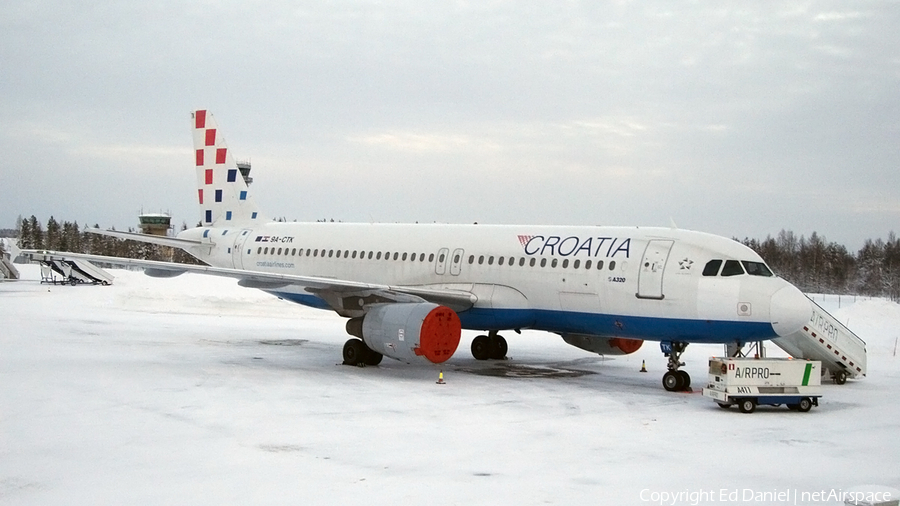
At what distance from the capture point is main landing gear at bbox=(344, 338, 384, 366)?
67.6ft

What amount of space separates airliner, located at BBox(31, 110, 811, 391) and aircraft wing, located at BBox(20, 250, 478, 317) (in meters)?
0.04

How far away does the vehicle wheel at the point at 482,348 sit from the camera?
2312 cm

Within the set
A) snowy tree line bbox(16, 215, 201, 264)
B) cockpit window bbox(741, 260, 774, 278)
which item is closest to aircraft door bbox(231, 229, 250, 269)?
cockpit window bbox(741, 260, 774, 278)

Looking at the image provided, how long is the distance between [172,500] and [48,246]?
115m

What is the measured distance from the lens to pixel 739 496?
956 centimetres

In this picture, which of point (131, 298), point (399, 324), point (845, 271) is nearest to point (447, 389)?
point (399, 324)

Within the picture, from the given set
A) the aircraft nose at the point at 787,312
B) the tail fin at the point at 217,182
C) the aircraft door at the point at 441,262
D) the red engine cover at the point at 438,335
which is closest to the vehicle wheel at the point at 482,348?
the aircraft door at the point at 441,262

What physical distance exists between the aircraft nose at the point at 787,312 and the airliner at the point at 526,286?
20 mm

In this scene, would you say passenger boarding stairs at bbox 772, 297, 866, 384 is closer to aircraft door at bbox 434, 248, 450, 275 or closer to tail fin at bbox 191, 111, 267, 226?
aircraft door at bbox 434, 248, 450, 275

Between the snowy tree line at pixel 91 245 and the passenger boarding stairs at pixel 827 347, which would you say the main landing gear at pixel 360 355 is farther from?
the snowy tree line at pixel 91 245

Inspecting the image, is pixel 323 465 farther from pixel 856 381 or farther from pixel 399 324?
pixel 856 381

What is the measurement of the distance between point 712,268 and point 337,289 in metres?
8.56

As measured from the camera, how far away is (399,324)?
18344 millimetres

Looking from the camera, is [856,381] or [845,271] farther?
[845,271]
